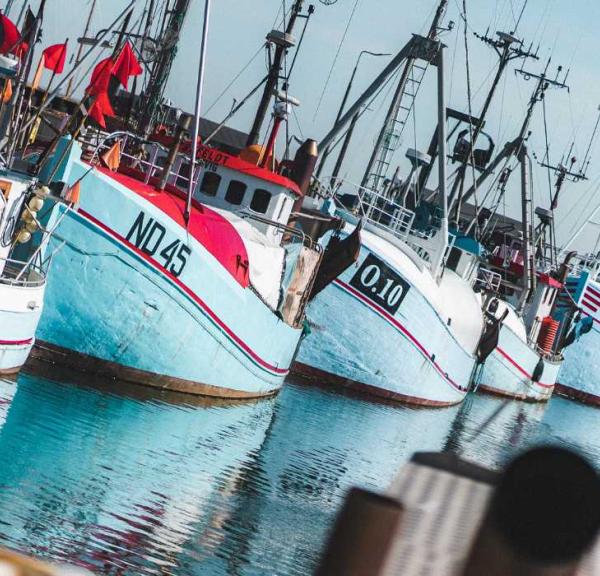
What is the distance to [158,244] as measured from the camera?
61.4 ft

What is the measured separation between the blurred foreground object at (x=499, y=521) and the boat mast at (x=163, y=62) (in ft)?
85.1

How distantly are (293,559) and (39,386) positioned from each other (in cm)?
667

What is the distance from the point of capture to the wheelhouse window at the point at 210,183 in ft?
81.3

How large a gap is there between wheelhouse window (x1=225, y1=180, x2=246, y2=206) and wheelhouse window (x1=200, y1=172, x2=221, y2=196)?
27cm

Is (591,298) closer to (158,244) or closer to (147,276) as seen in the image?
(158,244)

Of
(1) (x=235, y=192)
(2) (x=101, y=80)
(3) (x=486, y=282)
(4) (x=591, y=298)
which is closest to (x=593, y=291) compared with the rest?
(4) (x=591, y=298)

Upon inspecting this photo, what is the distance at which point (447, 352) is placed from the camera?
1257 inches

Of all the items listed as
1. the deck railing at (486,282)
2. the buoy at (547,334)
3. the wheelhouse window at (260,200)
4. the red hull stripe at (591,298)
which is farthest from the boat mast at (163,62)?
the red hull stripe at (591,298)

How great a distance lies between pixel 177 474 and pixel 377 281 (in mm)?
13935

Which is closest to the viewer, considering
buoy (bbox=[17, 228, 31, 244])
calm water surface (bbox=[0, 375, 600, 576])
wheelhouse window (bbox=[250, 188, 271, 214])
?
calm water surface (bbox=[0, 375, 600, 576])

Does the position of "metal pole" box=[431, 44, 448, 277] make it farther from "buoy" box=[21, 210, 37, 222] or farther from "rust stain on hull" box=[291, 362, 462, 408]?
"buoy" box=[21, 210, 37, 222]

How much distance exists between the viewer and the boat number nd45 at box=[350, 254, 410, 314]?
27.8m

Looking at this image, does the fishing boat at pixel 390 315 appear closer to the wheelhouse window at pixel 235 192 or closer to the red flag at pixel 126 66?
the wheelhouse window at pixel 235 192

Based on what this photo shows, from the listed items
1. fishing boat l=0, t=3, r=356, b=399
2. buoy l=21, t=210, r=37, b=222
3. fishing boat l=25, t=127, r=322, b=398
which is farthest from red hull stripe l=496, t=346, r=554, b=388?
buoy l=21, t=210, r=37, b=222
